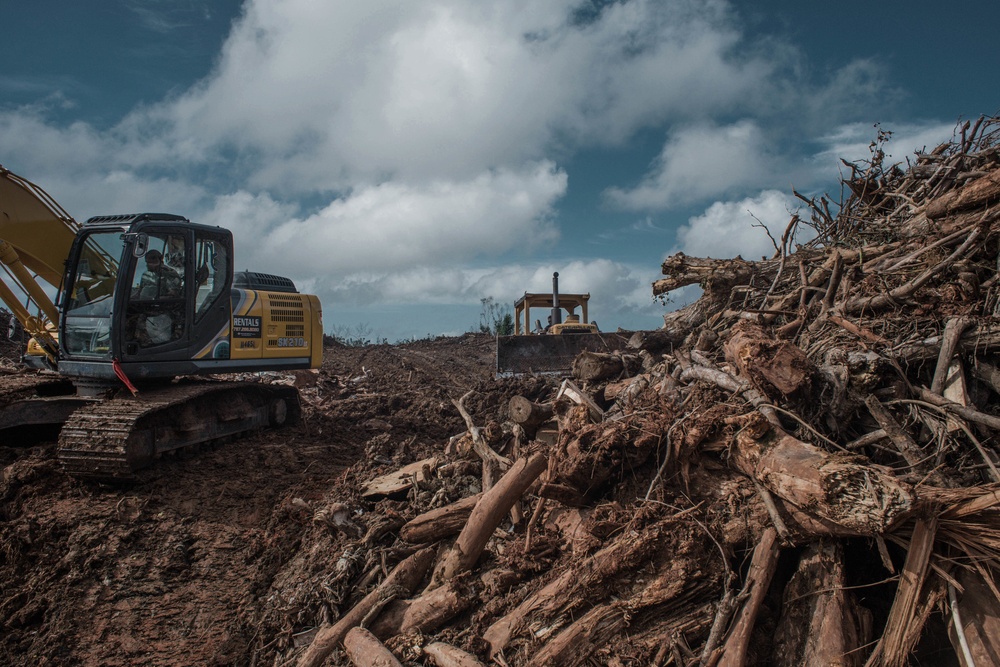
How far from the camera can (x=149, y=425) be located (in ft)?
23.7

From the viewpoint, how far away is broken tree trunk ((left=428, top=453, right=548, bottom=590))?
4359 millimetres

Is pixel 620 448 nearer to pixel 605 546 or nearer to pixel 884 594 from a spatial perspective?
pixel 605 546

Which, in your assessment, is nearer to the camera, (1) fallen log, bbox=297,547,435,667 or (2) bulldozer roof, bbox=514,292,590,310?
(1) fallen log, bbox=297,547,435,667

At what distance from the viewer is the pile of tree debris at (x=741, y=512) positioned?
314 cm

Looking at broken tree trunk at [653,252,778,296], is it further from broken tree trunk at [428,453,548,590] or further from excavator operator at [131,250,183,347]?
excavator operator at [131,250,183,347]

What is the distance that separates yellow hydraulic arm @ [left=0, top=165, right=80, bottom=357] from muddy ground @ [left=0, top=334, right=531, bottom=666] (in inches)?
37.6

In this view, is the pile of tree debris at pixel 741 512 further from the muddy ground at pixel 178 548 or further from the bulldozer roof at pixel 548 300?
the bulldozer roof at pixel 548 300

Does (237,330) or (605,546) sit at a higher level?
(237,330)

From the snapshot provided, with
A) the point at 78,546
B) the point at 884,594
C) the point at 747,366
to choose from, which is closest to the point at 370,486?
the point at 78,546

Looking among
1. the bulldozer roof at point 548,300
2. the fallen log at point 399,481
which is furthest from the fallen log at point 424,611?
the bulldozer roof at point 548,300

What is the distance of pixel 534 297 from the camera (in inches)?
550

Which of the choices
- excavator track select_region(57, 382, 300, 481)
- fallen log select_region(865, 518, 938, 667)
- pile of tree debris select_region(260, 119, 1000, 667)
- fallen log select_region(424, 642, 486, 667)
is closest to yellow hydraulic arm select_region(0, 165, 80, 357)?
excavator track select_region(57, 382, 300, 481)

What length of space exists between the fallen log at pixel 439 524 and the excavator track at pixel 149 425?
3.67m

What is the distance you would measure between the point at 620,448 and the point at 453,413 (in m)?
6.36
